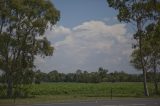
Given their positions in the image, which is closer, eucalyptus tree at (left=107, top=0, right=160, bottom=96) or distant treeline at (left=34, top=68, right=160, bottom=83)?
eucalyptus tree at (left=107, top=0, right=160, bottom=96)

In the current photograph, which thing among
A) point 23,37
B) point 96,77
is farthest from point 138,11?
point 96,77

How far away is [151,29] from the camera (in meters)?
39.6

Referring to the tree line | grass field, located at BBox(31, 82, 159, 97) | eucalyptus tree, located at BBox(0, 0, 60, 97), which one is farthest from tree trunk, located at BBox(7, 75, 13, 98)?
the tree line

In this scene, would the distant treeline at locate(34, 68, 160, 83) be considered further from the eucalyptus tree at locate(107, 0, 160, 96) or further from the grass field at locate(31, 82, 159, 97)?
the eucalyptus tree at locate(107, 0, 160, 96)

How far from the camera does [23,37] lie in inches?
1779

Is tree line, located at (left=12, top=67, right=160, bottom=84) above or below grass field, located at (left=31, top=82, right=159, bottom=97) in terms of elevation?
above

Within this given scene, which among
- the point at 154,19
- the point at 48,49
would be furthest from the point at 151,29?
the point at 48,49

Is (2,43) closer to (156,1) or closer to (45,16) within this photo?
(45,16)

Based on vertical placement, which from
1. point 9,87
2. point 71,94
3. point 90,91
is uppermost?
point 9,87

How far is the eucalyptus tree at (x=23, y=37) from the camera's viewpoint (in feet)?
145

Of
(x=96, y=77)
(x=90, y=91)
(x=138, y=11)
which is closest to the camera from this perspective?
(x=138, y=11)

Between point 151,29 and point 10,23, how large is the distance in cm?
1710

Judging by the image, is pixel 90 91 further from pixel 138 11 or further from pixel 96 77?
pixel 96 77

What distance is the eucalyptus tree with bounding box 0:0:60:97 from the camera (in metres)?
44.3
